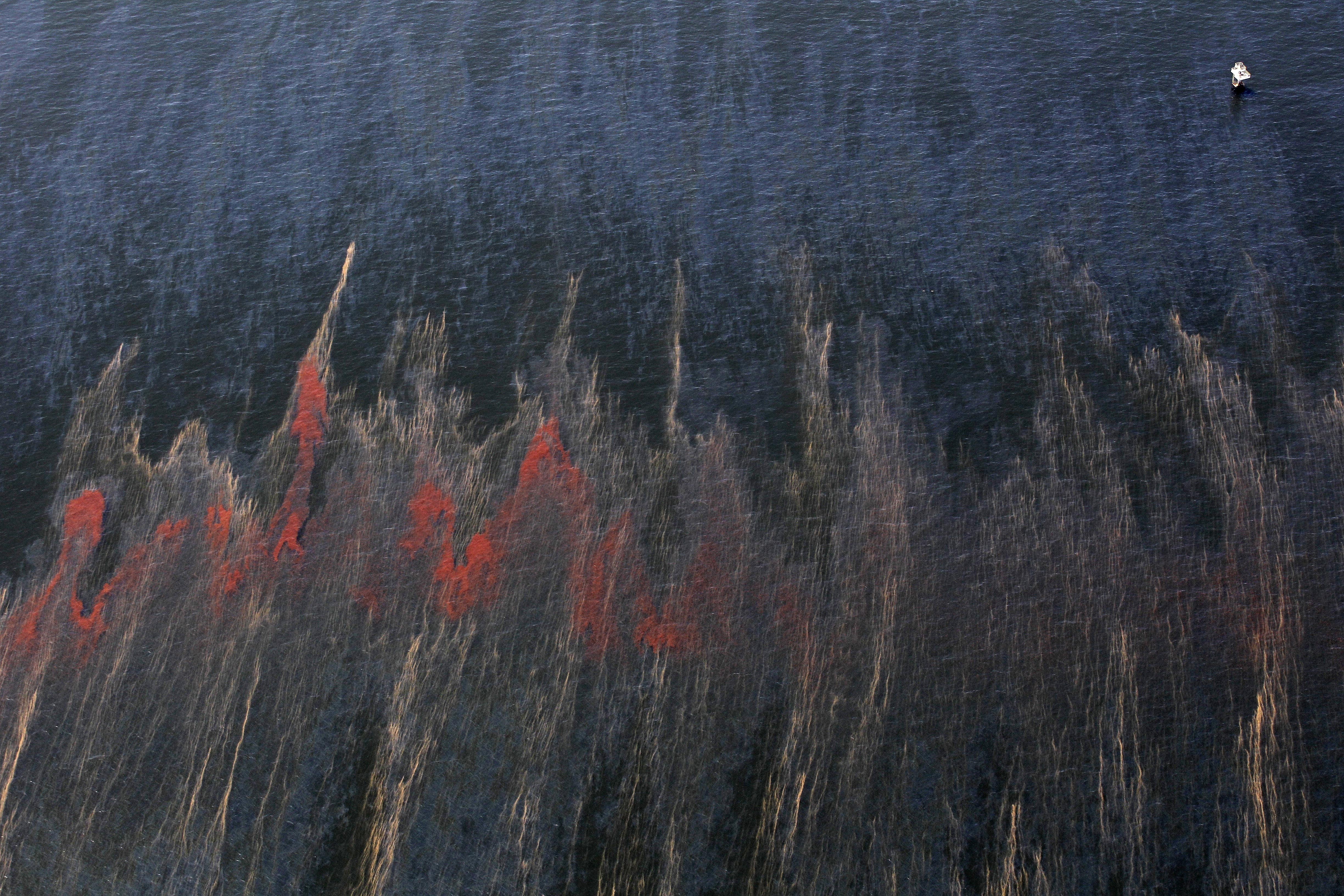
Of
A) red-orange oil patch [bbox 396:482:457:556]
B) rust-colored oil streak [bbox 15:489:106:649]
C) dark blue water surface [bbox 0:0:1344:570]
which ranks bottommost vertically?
red-orange oil patch [bbox 396:482:457:556]

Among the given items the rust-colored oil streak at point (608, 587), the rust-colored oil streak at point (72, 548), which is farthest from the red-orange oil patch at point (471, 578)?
the rust-colored oil streak at point (72, 548)

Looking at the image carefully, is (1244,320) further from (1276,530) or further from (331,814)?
(331,814)

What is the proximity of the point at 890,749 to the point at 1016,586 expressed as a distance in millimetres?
2872

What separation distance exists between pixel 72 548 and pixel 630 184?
10.5 metres

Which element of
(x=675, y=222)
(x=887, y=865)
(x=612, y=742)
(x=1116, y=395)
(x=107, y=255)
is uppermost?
(x=107, y=255)

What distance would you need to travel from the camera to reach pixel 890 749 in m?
12.5

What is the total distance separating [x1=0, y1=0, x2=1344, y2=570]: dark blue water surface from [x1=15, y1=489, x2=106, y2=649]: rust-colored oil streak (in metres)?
0.65

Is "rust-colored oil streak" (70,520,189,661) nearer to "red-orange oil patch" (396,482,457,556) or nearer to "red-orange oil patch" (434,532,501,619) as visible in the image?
"red-orange oil patch" (396,482,457,556)

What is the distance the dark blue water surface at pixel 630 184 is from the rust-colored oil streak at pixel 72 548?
0.65m

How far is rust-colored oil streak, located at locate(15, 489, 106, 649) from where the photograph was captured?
44.8 feet

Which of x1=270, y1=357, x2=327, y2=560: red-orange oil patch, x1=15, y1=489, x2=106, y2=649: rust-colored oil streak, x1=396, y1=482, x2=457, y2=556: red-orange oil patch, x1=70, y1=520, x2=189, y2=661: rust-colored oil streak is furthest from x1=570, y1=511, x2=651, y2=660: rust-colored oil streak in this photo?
x1=15, y1=489, x2=106, y2=649: rust-colored oil streak

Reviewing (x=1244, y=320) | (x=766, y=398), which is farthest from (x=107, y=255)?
(x=1244, y=320)

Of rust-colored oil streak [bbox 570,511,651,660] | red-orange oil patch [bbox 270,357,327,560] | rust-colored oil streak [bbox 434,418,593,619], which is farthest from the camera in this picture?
red-orange oil patch [bbox 270,357,327,560]

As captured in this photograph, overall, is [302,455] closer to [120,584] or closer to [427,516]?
[427,516]
